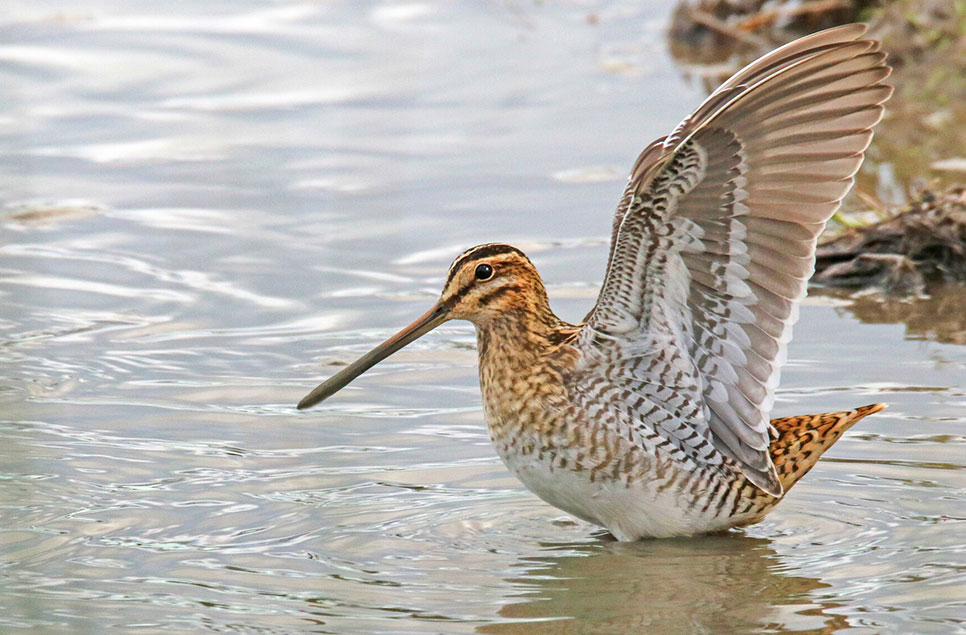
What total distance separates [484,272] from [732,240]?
88 centimetres

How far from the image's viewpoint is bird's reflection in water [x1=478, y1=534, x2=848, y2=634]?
4.52 meters

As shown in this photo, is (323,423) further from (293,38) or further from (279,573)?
(293,38)

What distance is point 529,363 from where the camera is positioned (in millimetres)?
5391

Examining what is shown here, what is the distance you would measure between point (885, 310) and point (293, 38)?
567 centimetres

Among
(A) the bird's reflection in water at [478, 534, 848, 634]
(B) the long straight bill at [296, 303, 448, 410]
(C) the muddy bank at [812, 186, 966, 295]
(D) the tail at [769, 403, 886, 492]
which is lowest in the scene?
(A) the bird's reflection in water at [478, 534, 848, 634]

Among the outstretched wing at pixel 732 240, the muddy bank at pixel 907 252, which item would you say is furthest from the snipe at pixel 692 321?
the muddy bank at pixel 907 252

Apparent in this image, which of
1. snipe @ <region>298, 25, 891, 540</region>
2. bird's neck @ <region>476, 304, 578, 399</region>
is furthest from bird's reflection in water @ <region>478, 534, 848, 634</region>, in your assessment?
bird's neck @ <region>476, 304, 578, 399</region>

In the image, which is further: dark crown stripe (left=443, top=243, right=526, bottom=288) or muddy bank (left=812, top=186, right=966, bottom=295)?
muddy bank (left=812, top=186, right=966, bottom=295)

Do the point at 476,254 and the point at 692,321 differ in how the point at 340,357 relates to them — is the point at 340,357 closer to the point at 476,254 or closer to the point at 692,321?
the point at 476,254

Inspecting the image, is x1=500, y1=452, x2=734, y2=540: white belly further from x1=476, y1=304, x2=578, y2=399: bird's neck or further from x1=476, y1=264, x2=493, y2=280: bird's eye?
x1=476, y1=264, x2=493, y2=280: bird's eye

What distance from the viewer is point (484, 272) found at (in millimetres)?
5441

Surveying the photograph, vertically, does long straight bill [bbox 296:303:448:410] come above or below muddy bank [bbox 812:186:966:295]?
below

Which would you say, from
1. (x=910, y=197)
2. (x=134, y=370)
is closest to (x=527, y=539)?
(x=134, y=370)

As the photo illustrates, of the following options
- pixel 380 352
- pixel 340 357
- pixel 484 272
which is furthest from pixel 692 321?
pixel 340 357
